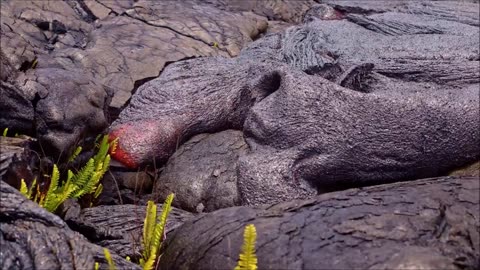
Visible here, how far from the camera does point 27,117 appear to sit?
344cm

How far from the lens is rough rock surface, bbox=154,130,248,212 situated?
3.65m

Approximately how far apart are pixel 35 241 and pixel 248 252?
788 millimetres

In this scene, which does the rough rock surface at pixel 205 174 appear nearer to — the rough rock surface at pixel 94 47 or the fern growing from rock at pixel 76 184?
the fern growing from rock at pixel 76 184

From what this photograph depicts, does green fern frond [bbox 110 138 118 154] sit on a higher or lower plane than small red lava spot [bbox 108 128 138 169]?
higher

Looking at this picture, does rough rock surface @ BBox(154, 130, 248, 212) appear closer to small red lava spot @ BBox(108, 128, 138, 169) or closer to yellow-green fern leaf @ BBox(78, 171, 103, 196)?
small red lava spot @ BBox(108, 128, 138, 169)

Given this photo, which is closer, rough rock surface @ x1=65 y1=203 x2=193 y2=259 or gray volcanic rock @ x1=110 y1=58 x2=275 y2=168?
rough rock surface @ x1=65 y1=203 x2=193 y2=259

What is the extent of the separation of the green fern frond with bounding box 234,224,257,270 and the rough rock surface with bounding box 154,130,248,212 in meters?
1.41

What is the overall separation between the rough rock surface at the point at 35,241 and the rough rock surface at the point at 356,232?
40cm

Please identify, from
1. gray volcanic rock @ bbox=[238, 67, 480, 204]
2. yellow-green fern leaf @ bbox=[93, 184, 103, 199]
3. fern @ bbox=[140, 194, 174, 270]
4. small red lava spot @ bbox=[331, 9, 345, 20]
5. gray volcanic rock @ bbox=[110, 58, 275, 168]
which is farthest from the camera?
small red lava spot @ bbox=[331, 9, 345, 20]

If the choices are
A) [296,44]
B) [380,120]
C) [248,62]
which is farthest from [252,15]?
[380,120]

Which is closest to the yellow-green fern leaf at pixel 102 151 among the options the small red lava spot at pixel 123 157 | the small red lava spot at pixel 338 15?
the small red lava spot at pixel 123 157

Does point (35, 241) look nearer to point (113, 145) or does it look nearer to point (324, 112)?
point (113, 145)

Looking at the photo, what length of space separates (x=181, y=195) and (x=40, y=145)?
819 millimetres

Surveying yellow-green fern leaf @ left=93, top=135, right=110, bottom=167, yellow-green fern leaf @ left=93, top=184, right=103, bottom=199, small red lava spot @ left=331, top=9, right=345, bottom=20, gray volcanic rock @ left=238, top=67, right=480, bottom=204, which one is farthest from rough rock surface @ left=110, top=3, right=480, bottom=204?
small red lava spot @ left=331, top=9, right=345, bottom=20
